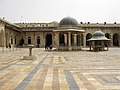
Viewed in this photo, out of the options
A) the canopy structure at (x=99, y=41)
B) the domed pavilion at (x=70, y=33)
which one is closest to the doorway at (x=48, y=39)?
the domed pavilion at (x=70, y=33)

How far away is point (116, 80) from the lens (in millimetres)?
8484

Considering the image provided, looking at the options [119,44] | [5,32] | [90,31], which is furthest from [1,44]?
[119,44]

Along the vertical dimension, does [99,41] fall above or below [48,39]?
below

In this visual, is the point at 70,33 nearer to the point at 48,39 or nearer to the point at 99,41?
the point at 99,41

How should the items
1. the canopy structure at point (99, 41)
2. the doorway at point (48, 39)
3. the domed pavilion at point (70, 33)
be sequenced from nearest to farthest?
the domed pavilion at point (70, 33) → the canopy structure at point (99, 41) → the doorway at point (48, 39)

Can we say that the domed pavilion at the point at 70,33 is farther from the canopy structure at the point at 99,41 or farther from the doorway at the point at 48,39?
the doorway at the point at 48,39

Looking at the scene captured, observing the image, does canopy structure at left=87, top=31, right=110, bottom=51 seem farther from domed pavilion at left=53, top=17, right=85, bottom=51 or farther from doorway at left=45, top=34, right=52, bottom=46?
doorway at left=45, top=34, right=52, bottom=46

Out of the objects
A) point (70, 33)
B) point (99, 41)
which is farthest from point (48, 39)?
point (70, 33)

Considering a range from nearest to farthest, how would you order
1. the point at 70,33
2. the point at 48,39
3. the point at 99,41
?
the point at 70,33 < the point at 99,41 < the point at 48,39

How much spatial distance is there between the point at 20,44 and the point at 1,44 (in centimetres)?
1742

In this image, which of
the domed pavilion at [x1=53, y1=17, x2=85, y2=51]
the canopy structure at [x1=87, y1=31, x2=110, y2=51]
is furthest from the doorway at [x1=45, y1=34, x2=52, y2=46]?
the canopy structure at [x1=87, y1=31, x2=110, y2=51]

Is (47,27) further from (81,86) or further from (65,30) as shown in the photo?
(81,86)

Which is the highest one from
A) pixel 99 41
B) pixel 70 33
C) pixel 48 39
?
pixel 70 33

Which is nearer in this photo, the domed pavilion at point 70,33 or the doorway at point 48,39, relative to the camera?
the domed pavilion at point 70,33
